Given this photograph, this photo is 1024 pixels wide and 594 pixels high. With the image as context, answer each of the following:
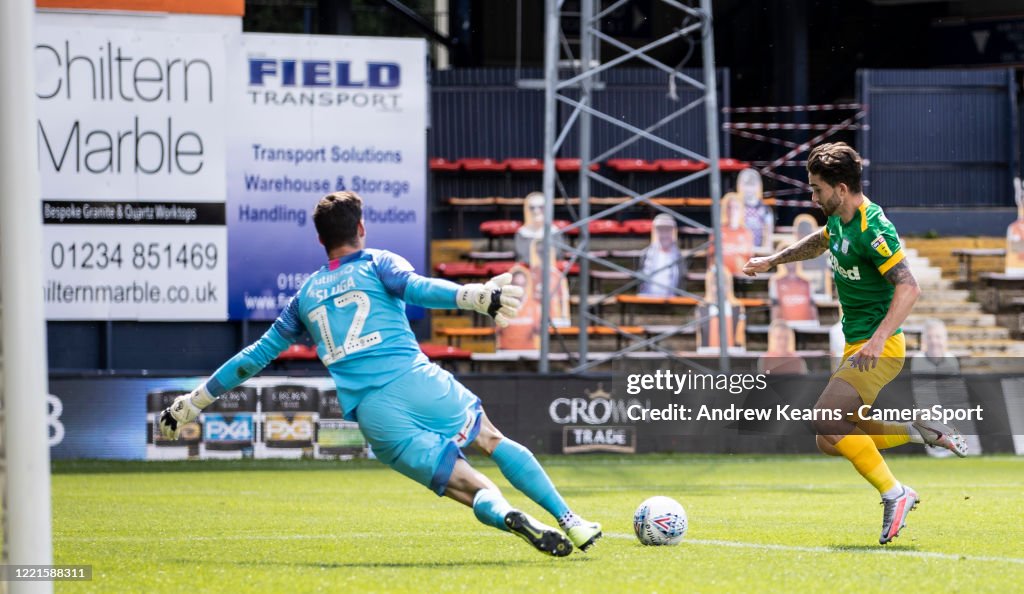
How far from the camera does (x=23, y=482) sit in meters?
4.65

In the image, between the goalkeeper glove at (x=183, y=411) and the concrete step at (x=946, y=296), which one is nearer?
the goalkeeper glove at (x=183, y=411)

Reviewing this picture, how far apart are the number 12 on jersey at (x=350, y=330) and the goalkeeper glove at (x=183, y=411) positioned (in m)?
0.70

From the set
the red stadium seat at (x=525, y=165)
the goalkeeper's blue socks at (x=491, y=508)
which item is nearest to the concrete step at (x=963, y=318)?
the red stadium seat at (x=525, y=165)

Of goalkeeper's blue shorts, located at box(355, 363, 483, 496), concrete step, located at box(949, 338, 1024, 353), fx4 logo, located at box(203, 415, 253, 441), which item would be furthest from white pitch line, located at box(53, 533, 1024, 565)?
concrete step, located at box(949, 338, 1024, 353)

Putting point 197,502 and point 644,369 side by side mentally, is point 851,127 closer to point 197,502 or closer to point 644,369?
point 644,369

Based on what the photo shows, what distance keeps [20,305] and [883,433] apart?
190 inches

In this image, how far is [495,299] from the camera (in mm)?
6254

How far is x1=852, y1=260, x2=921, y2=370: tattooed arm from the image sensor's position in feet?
23.7

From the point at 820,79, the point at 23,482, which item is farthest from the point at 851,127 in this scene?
the point at 23,482

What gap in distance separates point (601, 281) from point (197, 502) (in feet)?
42.2

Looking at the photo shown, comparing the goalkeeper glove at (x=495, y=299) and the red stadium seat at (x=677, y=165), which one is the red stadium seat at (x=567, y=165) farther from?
the goalkeeper glove at (x=495, y=299)

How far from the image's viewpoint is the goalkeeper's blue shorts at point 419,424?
21.7 ft

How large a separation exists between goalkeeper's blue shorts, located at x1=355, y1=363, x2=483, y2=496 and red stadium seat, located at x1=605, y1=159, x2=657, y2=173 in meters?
19.1

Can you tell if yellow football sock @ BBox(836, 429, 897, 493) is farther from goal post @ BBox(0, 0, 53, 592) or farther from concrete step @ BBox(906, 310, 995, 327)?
concrete step @ BBox(906, 310, 995, 327)
